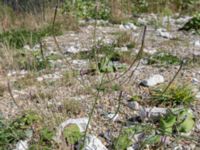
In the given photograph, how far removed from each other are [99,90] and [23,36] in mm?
3271

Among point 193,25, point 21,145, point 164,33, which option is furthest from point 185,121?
point 193,25

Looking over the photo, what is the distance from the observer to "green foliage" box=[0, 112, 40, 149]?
8.13 feet

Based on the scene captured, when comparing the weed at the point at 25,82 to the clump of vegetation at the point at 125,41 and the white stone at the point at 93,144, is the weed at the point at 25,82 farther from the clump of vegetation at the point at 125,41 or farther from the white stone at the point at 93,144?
the clump of vegetation at the point at 125,41

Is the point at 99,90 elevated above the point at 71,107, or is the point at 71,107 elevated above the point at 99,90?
the point at 99,90

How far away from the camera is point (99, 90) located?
2488 mm

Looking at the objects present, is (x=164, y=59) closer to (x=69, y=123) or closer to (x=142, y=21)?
(x=69, y=123)

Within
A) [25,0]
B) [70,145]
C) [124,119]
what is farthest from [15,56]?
[25,0]

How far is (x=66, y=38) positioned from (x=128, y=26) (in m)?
1.14

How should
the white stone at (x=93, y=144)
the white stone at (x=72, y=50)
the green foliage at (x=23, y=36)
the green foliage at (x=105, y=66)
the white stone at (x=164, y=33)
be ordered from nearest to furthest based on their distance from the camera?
the white stone at (x=93, y=144) < the green foliage at (x=105, y=66) < the white stone at (x=72, y=50) < the green foliage at (x=23, y=36) < the white stone at (x=164, y=33)

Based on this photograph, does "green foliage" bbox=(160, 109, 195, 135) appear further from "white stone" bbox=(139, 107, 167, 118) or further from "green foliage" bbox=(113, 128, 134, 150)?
"green foliage" bbox=(113, 128, 134, 150)

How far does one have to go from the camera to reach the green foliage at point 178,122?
8.35 ft

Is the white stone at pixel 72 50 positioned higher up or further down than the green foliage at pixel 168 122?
further down

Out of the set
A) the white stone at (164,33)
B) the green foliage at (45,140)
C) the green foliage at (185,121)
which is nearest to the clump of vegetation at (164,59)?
the white stone at (164,33)

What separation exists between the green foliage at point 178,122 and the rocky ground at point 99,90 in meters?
0.06
